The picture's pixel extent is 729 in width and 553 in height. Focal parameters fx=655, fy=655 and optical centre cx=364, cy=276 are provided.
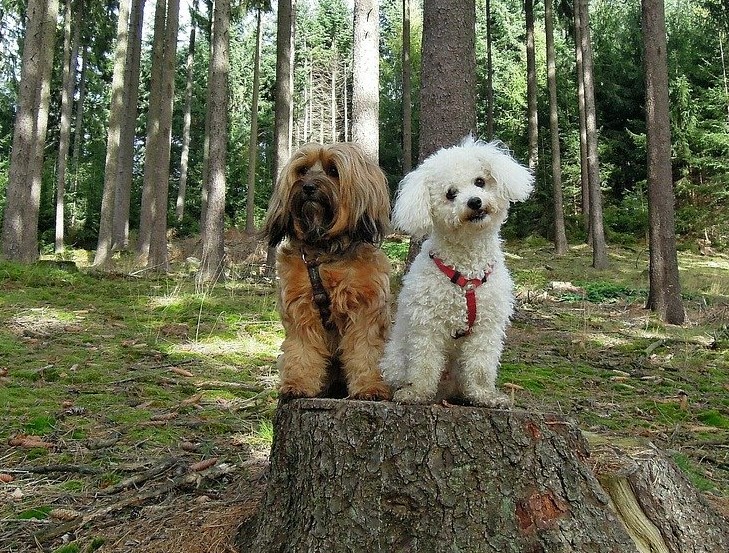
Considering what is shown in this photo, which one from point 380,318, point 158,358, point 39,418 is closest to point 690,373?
point 380,318

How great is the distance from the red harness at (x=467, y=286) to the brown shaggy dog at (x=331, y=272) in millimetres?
433

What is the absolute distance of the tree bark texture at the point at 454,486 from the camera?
8.75ft

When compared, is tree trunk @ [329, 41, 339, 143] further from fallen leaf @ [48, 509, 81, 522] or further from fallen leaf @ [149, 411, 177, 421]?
fallen leaf @ [48, 509, 81, 522]

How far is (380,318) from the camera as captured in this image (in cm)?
357

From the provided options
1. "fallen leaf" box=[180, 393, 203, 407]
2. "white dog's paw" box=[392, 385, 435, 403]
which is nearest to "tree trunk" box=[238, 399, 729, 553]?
"white dog's paw" box=[392, 385, 435, 403]

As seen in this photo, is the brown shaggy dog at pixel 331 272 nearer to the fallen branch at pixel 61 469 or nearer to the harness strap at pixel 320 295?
the harness strap at pixel 320 295

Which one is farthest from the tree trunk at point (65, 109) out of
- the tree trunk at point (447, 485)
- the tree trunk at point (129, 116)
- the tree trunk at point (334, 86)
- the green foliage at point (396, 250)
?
the tree trunk at point (447, 485)

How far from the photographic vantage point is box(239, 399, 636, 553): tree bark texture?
2.67m

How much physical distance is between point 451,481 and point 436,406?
1.05ft

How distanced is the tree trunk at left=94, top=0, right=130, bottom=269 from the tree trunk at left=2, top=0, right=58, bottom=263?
9.23ft

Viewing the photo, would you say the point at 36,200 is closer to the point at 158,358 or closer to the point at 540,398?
the point at 158,358

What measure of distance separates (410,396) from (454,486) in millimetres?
582

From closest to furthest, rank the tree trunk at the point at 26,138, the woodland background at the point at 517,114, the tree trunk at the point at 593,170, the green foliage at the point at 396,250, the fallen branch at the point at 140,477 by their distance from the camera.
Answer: the fallen branch at the point at 140,477 → the tree trunk at the point at 26,138 → the tree trunk at the point at 593,170 → the green foliage at the point at 396,250 → the woodland background at the point at 517,114

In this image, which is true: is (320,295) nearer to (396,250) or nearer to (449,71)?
(449,71)
